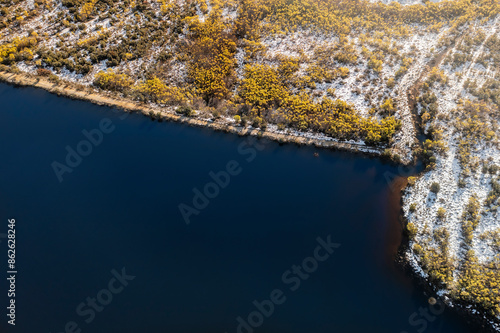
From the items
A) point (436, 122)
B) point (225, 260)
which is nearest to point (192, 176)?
point (225, 260)

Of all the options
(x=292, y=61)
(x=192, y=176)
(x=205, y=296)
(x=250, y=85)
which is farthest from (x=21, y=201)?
(x=292, y=61)

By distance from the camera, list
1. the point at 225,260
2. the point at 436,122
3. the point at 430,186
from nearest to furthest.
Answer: the point at 225,260 → the point at 430,186 → the point at 436,122

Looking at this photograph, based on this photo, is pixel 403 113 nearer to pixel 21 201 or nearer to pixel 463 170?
pixel 463 170

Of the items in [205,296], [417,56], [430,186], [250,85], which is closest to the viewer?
[205,296]

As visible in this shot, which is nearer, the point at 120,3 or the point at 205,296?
the point at 205,296

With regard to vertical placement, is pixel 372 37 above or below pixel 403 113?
above

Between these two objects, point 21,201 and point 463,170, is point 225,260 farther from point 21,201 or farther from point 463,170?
point 463,170

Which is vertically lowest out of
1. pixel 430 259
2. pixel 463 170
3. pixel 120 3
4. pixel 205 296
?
pixel 205 296
